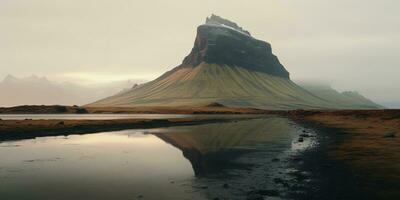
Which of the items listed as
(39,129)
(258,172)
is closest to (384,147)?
(258,172)

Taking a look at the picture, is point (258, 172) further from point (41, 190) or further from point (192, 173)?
point (41, 190)

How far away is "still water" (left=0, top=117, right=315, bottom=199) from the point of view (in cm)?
2870

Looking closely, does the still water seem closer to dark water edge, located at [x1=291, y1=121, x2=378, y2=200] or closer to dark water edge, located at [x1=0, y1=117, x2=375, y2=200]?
dark water edge, located at [x1=0, y1=117, x2=375, y2=200]

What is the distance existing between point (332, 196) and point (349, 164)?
14.8 m

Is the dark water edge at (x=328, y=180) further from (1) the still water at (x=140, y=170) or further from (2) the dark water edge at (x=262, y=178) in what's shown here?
Answer: (1) the still water at (x=140, y=170)

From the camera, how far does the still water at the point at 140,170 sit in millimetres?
28703

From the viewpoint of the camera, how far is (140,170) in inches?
1537

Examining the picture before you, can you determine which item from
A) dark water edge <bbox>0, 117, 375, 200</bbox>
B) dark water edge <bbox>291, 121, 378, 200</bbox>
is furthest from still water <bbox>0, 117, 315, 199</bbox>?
dark water edge <bbox>291, 121, 378, 200</bbox>

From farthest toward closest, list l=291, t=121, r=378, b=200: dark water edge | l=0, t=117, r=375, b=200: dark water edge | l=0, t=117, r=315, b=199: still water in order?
l=0, t=117, r=315, b=199: still water
l=0, t=117, r=375, b=200: dark water edge
l=291, t=121, r=378, b=200: dark water edge

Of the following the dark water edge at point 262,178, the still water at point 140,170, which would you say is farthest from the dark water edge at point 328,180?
the still water at point 140,170

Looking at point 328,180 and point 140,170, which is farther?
point 140,170

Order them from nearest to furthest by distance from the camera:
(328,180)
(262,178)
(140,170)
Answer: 1. (328,180)
2. (262,178)
3. (140,170)

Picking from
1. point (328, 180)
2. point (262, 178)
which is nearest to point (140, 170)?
point (262, 178)

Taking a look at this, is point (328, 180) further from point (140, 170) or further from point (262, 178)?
point (140, 170)
